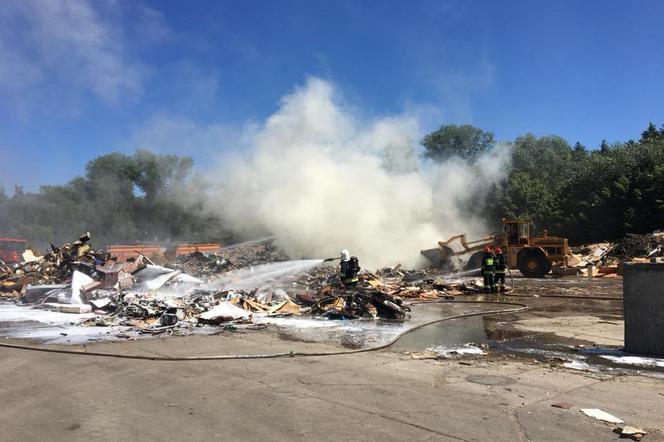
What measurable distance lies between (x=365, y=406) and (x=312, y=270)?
16541mm

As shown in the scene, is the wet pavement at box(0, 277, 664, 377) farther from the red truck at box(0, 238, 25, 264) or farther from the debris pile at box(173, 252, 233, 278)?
the red truck at box(0, 238, 25, 264)

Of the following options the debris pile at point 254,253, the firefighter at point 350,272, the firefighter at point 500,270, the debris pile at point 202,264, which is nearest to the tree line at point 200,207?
the debris pile at point 254,253

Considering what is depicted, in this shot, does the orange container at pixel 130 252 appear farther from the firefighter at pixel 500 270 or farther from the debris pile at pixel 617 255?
the debris pile at pixel 617 255

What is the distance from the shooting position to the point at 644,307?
271 inches

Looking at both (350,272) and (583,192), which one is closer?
(350,272)

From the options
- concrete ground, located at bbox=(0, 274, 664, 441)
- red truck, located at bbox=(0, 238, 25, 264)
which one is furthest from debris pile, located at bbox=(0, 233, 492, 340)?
red truck, located at bbox=(0, 238, 25, 264)

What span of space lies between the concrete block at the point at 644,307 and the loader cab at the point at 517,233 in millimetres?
15767

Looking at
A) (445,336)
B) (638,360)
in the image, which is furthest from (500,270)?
(638,360)

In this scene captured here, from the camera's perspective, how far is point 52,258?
1867 centimetres

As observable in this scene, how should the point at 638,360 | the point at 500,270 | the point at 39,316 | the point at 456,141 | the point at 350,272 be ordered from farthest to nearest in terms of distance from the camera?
1. the point at 456,141
2. the point at 500,270
3. the point at 350,272
4. the point at 39,316
5. the point at 638,360

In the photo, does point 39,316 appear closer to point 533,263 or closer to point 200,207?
point 200,207

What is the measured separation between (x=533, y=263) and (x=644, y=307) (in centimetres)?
1598

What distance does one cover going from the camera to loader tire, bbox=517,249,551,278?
22.1 meters

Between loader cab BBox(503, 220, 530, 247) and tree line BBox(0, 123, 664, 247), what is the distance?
8517 mm
